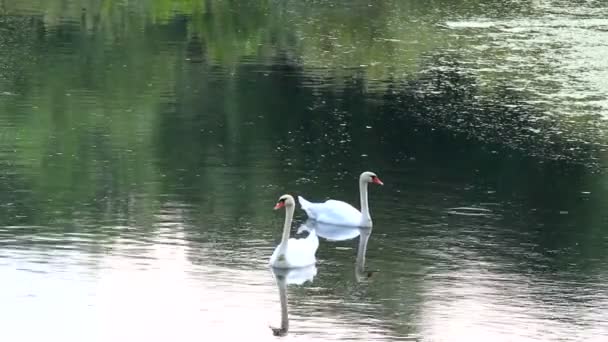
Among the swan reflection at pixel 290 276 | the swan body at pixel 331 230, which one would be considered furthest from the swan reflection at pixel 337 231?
the swan reflection at pixel 290 276

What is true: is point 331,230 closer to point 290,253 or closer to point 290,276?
point 290,253

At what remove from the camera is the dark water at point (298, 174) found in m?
18.5

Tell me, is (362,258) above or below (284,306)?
below

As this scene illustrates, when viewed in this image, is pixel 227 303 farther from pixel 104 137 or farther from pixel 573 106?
pixel 573 106

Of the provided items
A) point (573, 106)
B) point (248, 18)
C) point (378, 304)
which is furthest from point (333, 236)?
point (248, 18)

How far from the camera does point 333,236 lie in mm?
22922

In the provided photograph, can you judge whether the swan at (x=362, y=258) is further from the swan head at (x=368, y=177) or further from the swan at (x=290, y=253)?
the swan head at (x=368, y=177)

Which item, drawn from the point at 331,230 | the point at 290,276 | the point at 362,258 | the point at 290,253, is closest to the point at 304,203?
the point at 331,230

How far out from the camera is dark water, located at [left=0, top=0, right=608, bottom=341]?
18.5 m

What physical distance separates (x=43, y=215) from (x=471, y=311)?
24.6 ft

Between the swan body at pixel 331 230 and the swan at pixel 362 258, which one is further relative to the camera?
the swan body at pixel 331 230

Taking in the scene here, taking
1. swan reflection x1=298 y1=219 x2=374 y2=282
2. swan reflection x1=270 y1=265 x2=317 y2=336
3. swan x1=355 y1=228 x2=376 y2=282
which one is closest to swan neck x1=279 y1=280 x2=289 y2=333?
swan reflection x1=270 y1=265 x2=317 y2=336

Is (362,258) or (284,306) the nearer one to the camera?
(284,306)

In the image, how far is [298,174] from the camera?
26.6 metres
